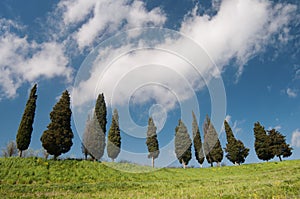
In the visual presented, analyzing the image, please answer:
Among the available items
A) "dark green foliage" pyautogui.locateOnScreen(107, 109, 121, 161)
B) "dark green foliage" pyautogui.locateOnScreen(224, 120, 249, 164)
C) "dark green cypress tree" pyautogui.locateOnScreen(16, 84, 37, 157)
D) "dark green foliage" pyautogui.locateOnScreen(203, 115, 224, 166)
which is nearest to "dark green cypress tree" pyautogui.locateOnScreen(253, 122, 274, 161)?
"dark green foliage" pyautogui.locateOnScreen(224, 120, 249, 164)

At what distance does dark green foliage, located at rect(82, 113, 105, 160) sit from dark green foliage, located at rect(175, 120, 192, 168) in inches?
889

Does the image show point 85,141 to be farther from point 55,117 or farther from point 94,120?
point 55,117

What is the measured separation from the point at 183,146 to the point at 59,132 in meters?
33.8

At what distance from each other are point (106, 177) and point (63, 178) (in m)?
5.64

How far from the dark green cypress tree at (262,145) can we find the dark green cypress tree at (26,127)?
5406cm

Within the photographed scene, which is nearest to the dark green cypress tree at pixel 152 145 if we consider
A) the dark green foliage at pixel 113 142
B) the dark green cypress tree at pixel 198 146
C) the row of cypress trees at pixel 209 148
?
the row of cypress trees at pixel 209 148

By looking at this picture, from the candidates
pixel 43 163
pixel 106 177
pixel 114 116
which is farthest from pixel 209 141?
pixel 43 163

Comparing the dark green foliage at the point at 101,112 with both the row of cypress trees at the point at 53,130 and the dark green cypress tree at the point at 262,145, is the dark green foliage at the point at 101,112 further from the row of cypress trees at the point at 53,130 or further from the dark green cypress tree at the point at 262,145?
the dark green cypress tree at the point at 262,145

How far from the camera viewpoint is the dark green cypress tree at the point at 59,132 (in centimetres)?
3681

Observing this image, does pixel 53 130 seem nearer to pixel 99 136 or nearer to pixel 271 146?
pixel 99 136

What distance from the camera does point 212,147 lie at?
64.2 metres

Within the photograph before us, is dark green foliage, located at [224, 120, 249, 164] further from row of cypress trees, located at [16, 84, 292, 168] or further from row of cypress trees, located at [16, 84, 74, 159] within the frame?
row of cypress trees, located at [16, 84, 74, 159]

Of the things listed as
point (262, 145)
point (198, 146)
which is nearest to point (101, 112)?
point (198, 146)

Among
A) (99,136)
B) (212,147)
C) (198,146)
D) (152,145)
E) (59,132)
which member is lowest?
(59,132)
